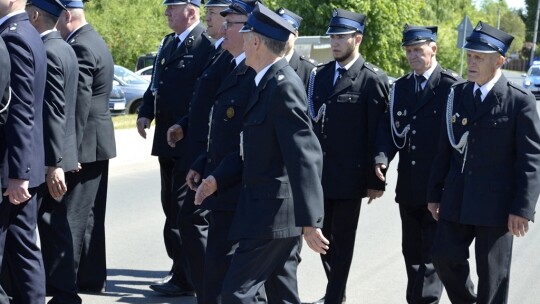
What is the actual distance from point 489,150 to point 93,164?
3.02 meters

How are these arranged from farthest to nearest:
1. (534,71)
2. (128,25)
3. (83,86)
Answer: (534,71)
(128,25)
(83,86)

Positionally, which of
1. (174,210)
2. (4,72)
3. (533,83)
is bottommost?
(533,83)

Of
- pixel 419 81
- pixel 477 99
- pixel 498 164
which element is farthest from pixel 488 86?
pixel 419 81

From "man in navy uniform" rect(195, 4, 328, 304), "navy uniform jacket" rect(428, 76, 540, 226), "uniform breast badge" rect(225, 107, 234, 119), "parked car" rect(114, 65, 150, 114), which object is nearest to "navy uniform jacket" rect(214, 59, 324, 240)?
"man in navy uniform" rect(195, 4, 328, 304)

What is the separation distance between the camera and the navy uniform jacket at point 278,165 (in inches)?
203

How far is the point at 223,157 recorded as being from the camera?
6.13 metres

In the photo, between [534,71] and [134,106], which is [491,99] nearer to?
[134,106]

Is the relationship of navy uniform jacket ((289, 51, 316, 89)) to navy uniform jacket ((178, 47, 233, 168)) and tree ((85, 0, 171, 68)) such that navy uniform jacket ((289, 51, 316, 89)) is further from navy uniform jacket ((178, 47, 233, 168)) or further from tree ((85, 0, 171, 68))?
tree ((85, 0, 171, 68))

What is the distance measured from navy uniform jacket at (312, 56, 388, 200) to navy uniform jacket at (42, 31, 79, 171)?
1831 mm

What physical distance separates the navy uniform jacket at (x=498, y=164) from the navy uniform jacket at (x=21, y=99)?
2564 millimetres

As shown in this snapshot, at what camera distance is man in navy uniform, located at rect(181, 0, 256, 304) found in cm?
593

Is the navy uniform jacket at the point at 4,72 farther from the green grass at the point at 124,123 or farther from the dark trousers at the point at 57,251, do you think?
the green grass at the point at 124,123

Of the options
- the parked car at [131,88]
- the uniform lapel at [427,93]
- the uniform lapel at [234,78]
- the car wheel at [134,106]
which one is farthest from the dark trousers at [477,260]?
the car wheel at [134,106]

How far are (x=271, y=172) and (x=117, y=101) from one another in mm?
20873
